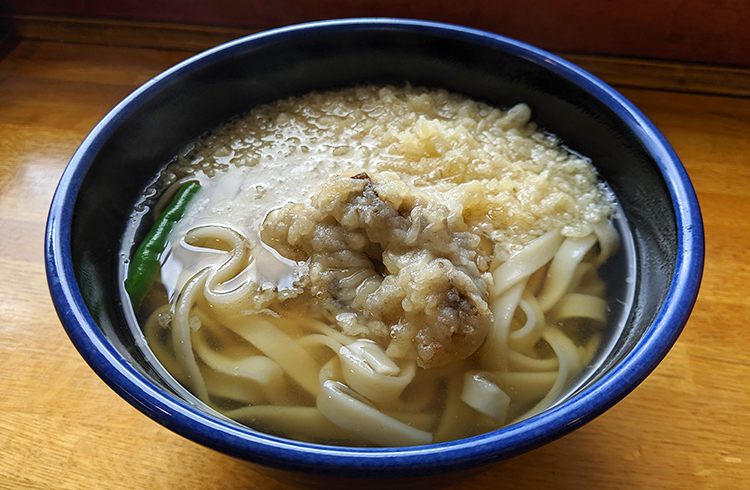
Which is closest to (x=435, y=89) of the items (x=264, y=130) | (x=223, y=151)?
(x=264, y=130)

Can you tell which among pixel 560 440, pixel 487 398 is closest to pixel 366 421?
pixel 487 398

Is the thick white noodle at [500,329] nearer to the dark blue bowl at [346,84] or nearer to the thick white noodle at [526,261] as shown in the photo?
the thick white noodle at [526,261]

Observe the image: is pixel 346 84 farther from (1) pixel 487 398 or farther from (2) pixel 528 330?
(1) pixel 487 398

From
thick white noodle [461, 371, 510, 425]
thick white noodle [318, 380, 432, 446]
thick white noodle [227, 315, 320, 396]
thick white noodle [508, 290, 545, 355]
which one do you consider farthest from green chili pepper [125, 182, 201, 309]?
thick white noodle [508, 290, 545, 355]

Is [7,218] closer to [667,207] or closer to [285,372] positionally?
[285,372]

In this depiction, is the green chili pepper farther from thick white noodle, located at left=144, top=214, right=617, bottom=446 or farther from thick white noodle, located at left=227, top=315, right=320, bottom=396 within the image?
thick white noodle, located at left=227, top=315, right=320, bottom=396

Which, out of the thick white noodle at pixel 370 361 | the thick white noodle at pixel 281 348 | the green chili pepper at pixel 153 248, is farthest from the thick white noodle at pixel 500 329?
the green chili pepper at pixel 153 248
